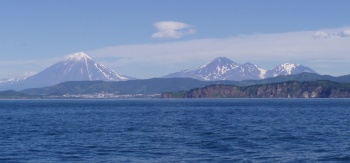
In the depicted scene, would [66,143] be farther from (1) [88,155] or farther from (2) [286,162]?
(2) [286,162]

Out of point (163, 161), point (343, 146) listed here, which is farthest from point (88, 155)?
point (343, 146)

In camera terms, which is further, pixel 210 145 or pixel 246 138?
pixel 246 138

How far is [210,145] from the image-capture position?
5762cm

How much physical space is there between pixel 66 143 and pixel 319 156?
975 inches

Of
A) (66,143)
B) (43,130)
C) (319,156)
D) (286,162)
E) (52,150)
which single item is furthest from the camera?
(43,130)

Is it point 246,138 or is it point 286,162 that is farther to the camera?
point 246,138

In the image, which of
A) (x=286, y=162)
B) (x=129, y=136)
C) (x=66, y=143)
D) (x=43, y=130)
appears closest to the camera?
(x=286, y=162)

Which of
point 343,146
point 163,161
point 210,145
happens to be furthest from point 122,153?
point 343,146

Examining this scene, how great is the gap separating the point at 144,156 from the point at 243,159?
318 inches

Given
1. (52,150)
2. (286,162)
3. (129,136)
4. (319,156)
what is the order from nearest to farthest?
(286,162)
(319,156)
(52,150)
(129,136)

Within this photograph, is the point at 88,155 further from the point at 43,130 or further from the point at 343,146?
the point at 43,130

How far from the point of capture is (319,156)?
4934 cm

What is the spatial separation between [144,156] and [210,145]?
9.52 metres

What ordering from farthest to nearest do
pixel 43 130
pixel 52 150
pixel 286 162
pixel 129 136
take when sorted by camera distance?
pixel 43 130 < pixel 129 136 < pixel 52 150 < pixel 286 162
